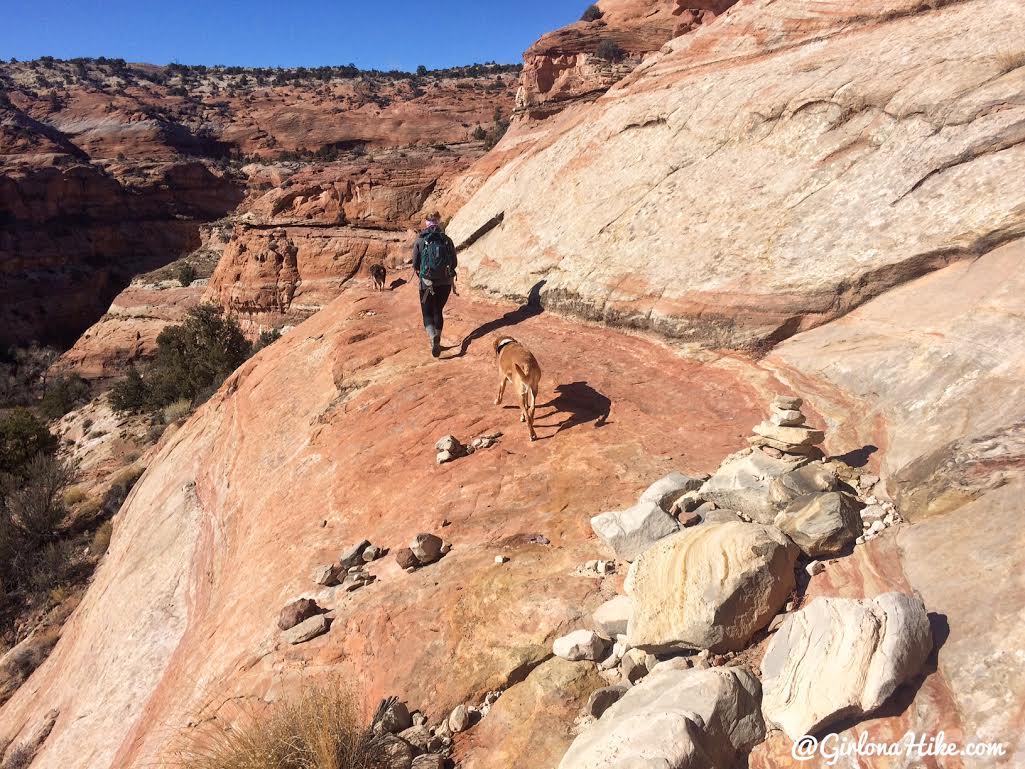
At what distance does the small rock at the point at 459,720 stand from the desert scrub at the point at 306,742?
1.30 ft

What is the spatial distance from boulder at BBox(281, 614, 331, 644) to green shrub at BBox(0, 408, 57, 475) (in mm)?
21227

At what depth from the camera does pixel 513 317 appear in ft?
31.3

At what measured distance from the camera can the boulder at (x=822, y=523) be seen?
324 centimetres

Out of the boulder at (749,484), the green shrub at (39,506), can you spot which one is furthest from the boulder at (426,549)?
the green shrub at (39,506)

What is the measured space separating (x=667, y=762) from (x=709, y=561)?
1025 mm

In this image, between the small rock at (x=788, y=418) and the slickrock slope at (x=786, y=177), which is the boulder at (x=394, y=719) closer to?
the small rock at (x=788, y=418)

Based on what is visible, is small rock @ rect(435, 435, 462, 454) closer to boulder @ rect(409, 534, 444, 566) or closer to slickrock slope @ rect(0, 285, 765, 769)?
slickrock slope @ rect(0, 285, 765, 769)

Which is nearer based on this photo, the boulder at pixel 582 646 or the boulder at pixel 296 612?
the boulder at pixel 582 646

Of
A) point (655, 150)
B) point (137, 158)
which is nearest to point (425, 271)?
point (655, 150)

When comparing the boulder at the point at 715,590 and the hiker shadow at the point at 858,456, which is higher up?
the boulder at the point at 715,590

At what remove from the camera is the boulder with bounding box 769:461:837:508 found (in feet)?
11.9

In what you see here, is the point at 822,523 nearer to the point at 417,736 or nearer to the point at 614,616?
the point at 614,616

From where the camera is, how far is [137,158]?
5731 cm

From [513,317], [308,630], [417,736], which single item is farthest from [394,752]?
[513,317]
